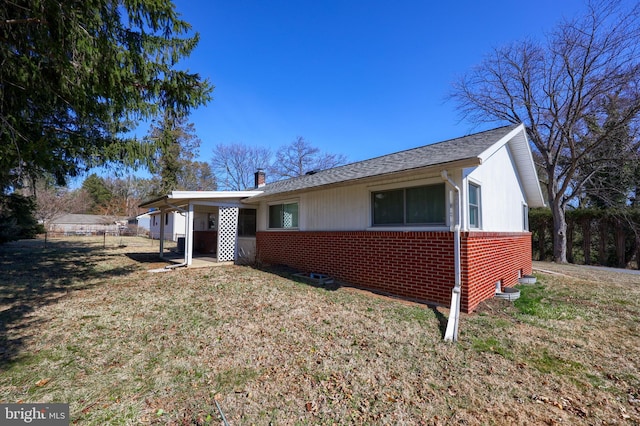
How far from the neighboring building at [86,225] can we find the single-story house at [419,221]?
3633cm

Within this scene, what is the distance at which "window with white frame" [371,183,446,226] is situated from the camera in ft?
19.6

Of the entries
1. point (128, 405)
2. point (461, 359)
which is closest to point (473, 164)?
point (461, 359)

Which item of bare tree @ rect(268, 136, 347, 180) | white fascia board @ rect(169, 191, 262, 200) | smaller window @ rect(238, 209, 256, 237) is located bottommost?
smaller window @ rect(238, 209, 256, 237)

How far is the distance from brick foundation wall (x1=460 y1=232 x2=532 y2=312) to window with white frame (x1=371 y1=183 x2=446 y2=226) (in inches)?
31.5

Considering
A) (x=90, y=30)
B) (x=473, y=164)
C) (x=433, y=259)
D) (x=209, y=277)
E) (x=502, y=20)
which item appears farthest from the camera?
(x=502, y=20)

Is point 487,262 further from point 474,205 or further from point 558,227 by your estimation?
point 558,227

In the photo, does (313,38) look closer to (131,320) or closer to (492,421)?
(131,320)

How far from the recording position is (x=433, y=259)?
5836mm

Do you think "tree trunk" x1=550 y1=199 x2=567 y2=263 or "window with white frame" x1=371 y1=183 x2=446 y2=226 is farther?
"tree trunk" x1=550 y1=199 x2=567 y2=263

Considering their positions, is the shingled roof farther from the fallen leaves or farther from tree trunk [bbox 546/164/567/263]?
tree trunk [bbox 546/164/567/263]

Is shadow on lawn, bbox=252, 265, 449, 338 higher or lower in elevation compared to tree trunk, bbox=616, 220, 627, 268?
lower

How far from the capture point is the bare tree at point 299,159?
107ft

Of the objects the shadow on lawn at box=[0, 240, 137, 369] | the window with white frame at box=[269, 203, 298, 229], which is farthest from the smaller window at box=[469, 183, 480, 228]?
the shadow on lawn at box=[0, 240, 137, 369]

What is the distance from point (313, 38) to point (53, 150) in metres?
9.64
